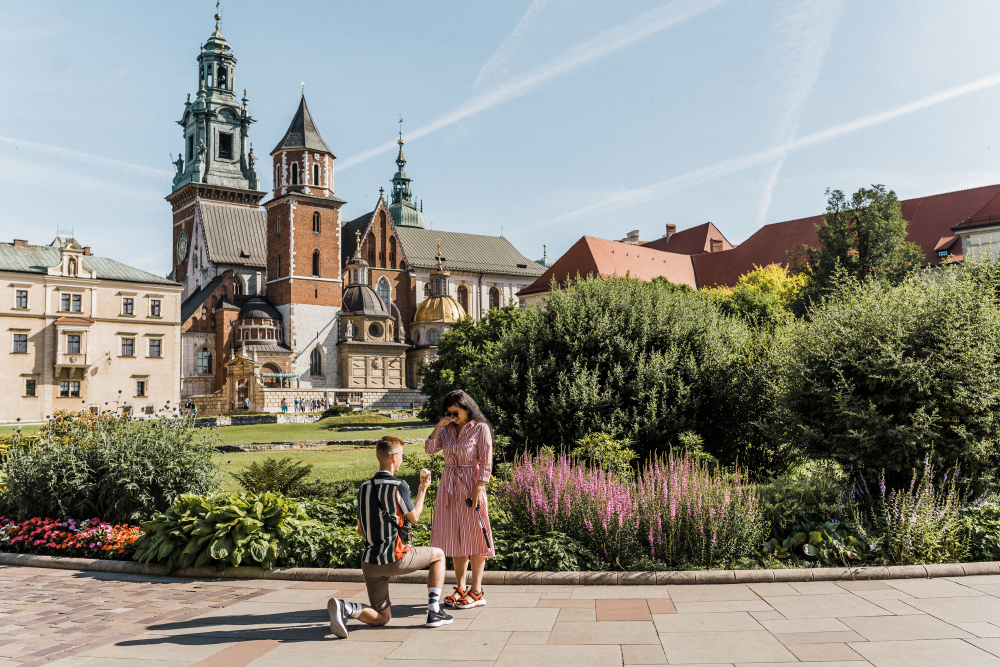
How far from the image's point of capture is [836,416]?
32.8 ft

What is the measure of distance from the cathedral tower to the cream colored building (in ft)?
65.3

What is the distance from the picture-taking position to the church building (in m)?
67.0

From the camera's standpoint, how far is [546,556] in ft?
26.0

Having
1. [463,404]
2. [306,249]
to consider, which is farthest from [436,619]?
[306,249]

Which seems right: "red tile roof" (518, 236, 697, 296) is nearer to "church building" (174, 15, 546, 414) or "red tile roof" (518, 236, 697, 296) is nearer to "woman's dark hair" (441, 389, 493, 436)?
"church building" (174, 15, 546, 414)

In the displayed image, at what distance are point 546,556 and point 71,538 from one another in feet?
18.9

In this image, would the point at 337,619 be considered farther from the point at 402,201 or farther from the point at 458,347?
the point at 402,201

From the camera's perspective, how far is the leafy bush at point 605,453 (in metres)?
10.9

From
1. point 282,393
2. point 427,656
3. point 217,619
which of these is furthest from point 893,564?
point 282,393

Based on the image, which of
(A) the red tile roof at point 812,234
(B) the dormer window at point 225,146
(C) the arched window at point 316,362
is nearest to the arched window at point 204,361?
(C) the arched window at point 316,362

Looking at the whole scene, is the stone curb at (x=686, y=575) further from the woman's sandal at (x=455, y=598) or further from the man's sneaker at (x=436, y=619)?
the man's sneaker at (x=436, y=619)

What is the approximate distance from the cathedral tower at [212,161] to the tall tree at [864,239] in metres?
54.6

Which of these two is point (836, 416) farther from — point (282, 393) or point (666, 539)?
point (282, 393)

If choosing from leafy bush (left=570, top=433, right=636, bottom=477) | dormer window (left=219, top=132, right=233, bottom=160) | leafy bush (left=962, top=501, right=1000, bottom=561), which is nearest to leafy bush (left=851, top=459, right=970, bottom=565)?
leafy bush (left=962, top=501, right=1000, bottom=561)
